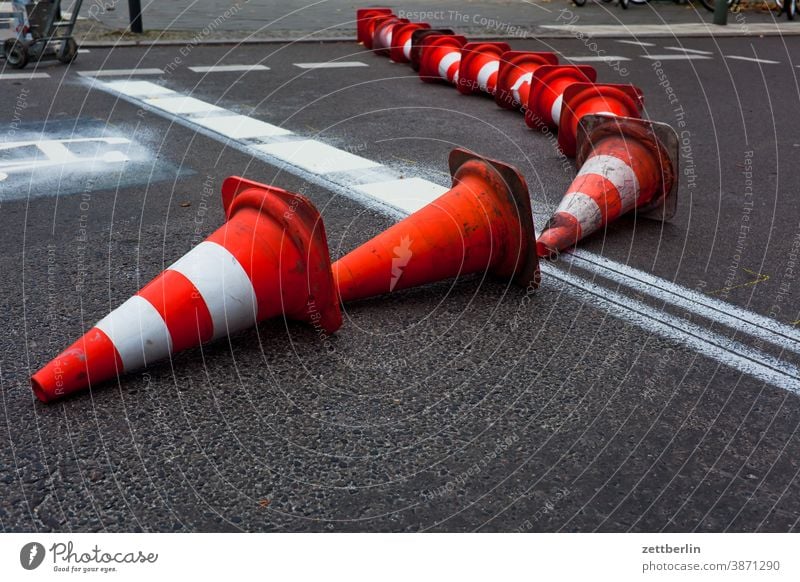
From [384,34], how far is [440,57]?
183 centimetres

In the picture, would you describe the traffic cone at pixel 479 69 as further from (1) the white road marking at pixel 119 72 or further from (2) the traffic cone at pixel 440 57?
(1) the white road marking at pixel 119 72

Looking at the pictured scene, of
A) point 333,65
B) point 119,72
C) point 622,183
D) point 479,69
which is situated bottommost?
point 333,65

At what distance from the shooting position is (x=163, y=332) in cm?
295

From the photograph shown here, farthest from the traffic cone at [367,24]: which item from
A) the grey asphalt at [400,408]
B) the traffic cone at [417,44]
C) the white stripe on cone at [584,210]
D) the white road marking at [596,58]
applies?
the white stripe on cone at [584,210]

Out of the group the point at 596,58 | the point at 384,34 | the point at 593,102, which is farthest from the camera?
the point at 596,58

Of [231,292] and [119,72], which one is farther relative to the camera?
[119,72]

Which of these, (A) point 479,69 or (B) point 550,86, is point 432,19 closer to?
(A) point 479,69

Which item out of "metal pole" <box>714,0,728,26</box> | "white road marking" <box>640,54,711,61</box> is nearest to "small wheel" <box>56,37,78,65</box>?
"white road marking" <box>640,54,711,61</box>

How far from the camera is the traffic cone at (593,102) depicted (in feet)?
18.1

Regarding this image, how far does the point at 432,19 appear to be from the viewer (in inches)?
595

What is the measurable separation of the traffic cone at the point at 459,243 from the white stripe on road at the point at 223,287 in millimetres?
497

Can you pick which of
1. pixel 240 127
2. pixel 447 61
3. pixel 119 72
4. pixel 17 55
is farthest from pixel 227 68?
pixel 240 127

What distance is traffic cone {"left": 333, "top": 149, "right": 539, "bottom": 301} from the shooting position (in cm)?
355

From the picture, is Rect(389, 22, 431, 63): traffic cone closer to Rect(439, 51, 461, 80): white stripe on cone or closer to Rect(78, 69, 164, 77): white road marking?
Rect(439, 51, 461, 80): white stripe on cone
